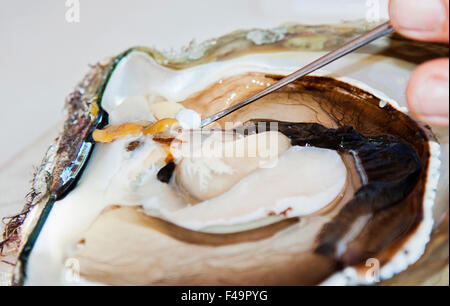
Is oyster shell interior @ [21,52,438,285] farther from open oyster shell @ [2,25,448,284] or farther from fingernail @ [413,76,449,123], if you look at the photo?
fingernail @ [413,76,449,123]

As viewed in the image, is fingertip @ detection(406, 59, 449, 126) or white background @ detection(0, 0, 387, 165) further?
white background @ detection(0, 0, 387, 165)

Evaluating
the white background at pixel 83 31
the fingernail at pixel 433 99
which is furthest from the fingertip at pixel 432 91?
the white background at pixel 83 31

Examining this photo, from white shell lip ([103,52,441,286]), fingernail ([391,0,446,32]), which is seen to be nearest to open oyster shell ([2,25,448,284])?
white shell lip ([103,52,441,286])

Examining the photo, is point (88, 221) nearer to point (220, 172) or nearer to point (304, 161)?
point (220, 172)

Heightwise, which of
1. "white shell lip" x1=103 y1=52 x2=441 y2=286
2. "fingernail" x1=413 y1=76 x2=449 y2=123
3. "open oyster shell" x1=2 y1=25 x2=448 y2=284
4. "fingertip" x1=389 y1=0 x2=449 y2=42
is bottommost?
"white shell lip" x1=103 y1=52 x2=441 y2=286

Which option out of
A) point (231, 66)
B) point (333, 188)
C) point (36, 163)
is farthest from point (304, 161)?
point (36, 163)

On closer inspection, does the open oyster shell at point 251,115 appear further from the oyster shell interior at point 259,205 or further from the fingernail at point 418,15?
the fingernail at point 418,15
